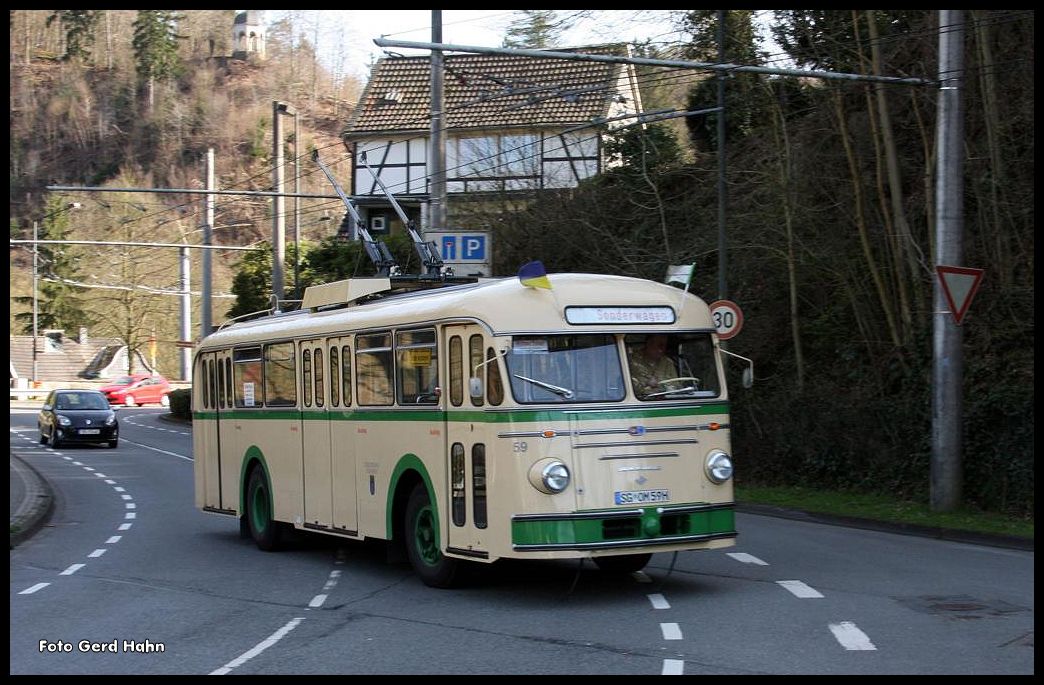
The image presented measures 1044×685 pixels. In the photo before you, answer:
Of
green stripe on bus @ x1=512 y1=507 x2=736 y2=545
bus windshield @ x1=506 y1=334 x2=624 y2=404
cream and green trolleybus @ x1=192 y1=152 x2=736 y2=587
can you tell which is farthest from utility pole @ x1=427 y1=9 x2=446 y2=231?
green stripe on bus @ x1=512 y1=507 x2=736 y2=545

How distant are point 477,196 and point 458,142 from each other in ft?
13.1

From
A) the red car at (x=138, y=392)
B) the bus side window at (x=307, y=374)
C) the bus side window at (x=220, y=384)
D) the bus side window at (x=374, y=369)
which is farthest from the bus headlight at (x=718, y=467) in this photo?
the red car at (x=138, y=392)

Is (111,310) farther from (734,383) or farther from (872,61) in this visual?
(872,61)

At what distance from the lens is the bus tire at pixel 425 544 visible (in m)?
12.6

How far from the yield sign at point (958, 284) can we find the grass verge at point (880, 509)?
2.57 m

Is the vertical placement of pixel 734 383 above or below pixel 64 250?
below

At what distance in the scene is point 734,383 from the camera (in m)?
29.1

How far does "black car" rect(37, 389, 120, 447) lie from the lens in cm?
4016

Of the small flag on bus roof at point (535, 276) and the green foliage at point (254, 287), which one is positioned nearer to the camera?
the small flag on bus roof at point (535, 276)

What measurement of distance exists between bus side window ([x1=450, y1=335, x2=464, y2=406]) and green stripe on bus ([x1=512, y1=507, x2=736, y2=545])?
1.39m

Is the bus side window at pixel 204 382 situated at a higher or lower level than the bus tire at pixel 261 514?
higher

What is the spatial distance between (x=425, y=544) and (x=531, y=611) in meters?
1.94

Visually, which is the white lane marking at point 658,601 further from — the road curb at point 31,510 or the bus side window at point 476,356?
the road curb at point 31,510

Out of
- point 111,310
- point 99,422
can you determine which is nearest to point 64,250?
point 111,310
